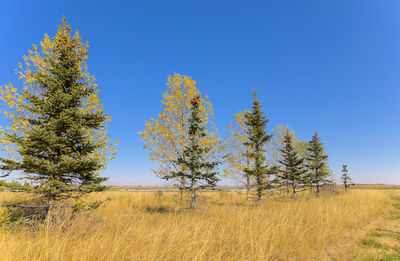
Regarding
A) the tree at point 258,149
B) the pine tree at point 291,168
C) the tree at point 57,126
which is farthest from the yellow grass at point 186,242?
the pine tree at point 291,168

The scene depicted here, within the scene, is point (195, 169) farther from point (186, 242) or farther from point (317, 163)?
point (317, 163)

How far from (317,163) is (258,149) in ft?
65.3

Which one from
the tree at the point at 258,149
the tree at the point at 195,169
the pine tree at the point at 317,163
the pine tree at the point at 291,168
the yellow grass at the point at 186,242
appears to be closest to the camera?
the yellow grass at the point at 186,242

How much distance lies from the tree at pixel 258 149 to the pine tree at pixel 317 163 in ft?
59.2

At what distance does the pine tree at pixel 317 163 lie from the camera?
27.6 m

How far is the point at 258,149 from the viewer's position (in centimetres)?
1466

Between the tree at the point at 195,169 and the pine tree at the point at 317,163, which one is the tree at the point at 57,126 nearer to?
the tree at the point at 195,169

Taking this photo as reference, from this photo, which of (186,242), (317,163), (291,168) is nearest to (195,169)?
(186,242)

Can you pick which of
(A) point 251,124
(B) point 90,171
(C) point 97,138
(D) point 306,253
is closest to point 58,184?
(B) point 90,171

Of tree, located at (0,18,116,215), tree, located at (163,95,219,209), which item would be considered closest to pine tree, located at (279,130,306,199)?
Answer: tree, located at (163,95,219,209)

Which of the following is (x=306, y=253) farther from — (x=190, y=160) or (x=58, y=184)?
(x=58, y=184)

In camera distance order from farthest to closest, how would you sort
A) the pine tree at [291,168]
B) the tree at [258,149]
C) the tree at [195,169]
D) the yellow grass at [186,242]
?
the pine tree at [291,168], the tree at [258,149], the tree at [195,169], the yellow grass at [186,242]

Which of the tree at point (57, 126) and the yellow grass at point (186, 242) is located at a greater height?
the tree at point (57, 126)

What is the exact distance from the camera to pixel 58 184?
6.08 metres
